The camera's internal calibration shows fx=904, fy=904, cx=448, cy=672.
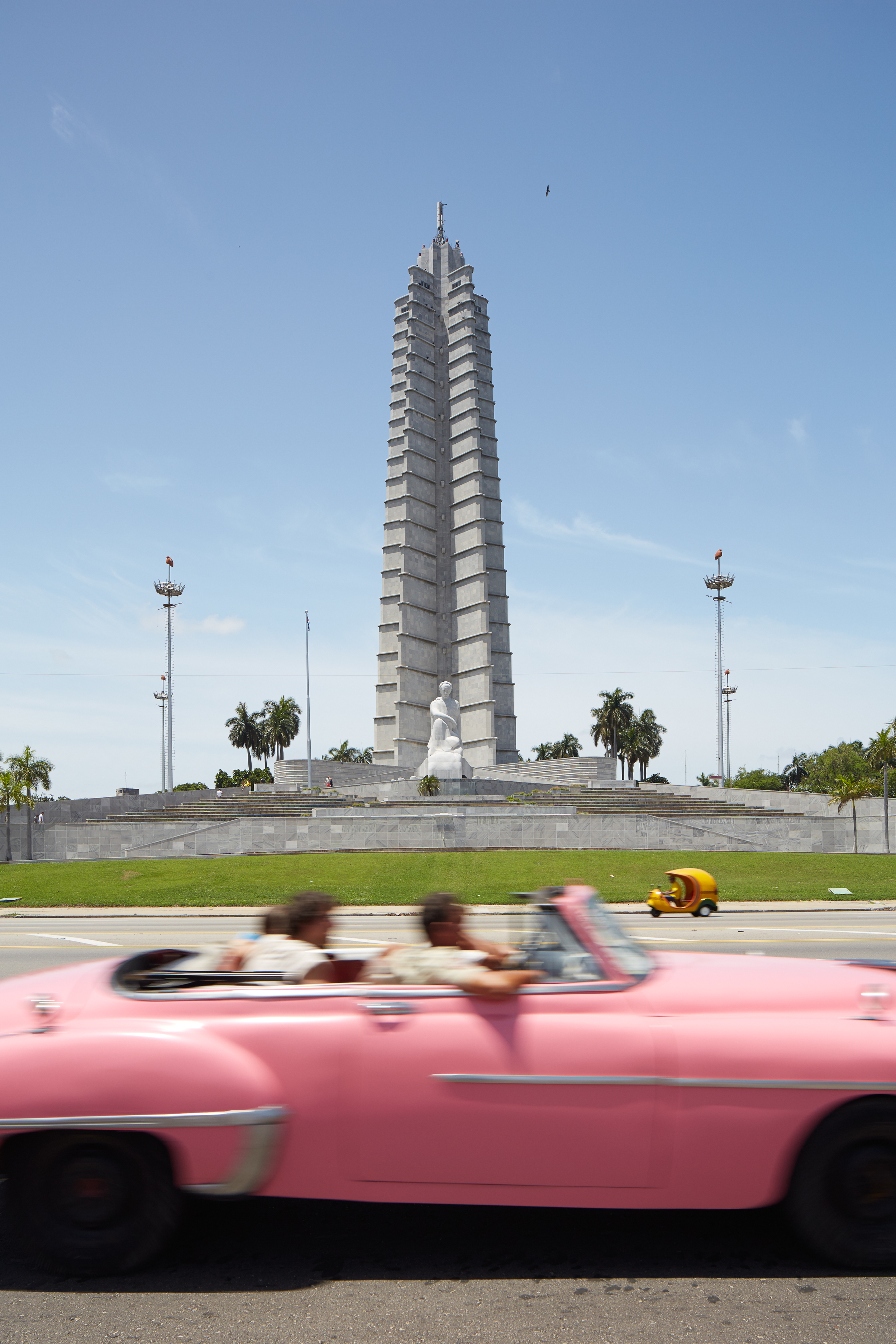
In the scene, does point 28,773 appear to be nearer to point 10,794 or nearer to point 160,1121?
point 10,794

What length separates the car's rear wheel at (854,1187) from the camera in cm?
355

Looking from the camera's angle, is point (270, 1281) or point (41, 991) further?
point (41, 991)

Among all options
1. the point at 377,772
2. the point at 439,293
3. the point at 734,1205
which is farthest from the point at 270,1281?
the point at 439,293

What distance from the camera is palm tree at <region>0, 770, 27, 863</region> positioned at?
113 feet

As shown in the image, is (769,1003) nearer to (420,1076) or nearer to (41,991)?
(420,1076)

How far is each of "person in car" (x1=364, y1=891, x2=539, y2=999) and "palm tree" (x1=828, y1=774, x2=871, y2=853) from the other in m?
33.8

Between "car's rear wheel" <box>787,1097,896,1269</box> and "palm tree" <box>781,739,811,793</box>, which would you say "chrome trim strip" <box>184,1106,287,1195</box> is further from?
"palm tree" <box>781,739,811,793</box>

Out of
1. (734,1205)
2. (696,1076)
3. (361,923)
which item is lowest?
(361,923)

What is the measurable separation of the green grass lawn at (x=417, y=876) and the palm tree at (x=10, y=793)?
4668 millimetres

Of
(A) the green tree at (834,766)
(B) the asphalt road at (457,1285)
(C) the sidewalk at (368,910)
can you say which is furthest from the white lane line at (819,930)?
(A) the green tree at (834,766)

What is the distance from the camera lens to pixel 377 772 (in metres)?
65.1

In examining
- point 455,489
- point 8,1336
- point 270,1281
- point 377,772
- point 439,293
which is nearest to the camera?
point 8,1336

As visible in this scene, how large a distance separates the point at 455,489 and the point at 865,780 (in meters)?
44.6

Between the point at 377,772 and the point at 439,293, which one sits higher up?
the point at 439,293
